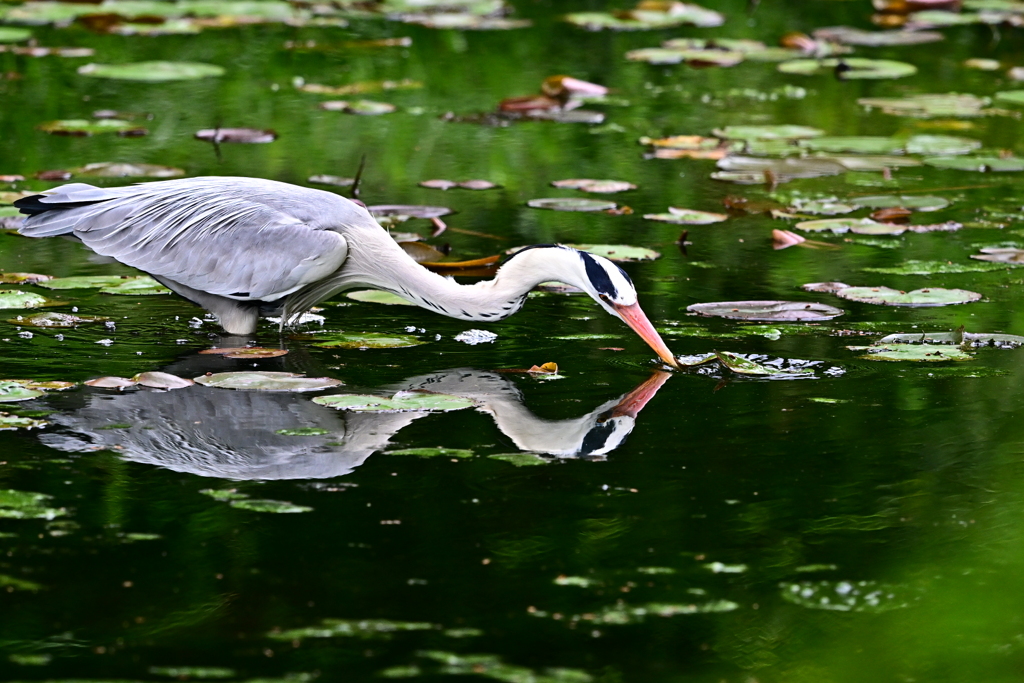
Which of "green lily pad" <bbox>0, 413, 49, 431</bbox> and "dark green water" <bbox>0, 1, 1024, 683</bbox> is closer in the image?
"dark green water" <bbox>0, 1, 1024, 683</bbox>

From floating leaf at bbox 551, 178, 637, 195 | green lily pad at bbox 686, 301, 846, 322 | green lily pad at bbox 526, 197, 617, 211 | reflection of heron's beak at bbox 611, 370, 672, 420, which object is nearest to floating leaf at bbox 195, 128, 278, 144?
floating leaf at bbox 551, 178, 637, 195

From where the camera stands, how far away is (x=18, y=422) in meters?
5.22

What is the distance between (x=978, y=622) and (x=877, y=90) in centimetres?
924

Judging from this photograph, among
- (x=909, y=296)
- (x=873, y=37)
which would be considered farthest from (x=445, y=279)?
(x=873, y=37)

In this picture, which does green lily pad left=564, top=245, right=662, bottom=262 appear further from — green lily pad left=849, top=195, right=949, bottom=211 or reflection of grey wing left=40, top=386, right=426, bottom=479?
reflection of grey wing left=40, top=386, right=426, bottom=479

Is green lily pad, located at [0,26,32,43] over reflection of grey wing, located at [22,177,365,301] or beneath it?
beneath

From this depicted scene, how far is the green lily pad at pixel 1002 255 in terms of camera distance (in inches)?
309

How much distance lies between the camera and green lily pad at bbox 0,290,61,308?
6.64m

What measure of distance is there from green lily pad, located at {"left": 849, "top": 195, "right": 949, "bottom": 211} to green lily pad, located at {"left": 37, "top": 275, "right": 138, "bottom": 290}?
438 cm

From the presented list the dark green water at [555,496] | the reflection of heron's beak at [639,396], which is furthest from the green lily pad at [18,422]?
the reflection of heron's beak at [639,396]

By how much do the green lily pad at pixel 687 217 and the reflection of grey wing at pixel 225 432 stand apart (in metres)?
3.48

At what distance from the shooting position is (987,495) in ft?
16.3

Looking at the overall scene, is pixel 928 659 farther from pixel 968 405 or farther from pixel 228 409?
pixel 228 409

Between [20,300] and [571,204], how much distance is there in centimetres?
341
